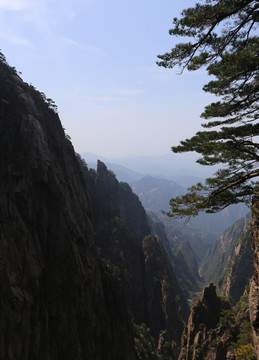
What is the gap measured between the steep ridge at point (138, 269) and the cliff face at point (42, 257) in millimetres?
31884

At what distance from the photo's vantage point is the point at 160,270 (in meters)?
78.0

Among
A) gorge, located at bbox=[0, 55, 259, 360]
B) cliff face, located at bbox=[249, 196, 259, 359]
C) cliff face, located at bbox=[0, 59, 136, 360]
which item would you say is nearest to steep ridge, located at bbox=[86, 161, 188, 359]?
gorge, located at bbox=[0, 55, 259, 360]

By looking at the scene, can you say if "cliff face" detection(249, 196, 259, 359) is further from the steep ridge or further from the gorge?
the steep ridge

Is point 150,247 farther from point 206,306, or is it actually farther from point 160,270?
point 206,306

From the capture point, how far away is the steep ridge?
67.4 meters

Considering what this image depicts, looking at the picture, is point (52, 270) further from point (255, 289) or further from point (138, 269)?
point (138, 269)

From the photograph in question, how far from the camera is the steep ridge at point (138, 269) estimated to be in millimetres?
67375

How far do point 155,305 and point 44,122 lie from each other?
6241 centimetres

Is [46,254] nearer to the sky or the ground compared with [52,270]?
nearer to the sky

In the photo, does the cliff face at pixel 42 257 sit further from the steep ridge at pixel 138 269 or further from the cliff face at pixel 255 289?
the steep ridge at pixel 138 269

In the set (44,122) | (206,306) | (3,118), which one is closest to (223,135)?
(3,118)

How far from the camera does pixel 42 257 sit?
2583 centimetres

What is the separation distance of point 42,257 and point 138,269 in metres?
57.1

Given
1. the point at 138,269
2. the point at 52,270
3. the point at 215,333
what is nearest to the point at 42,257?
the point at 52,270
